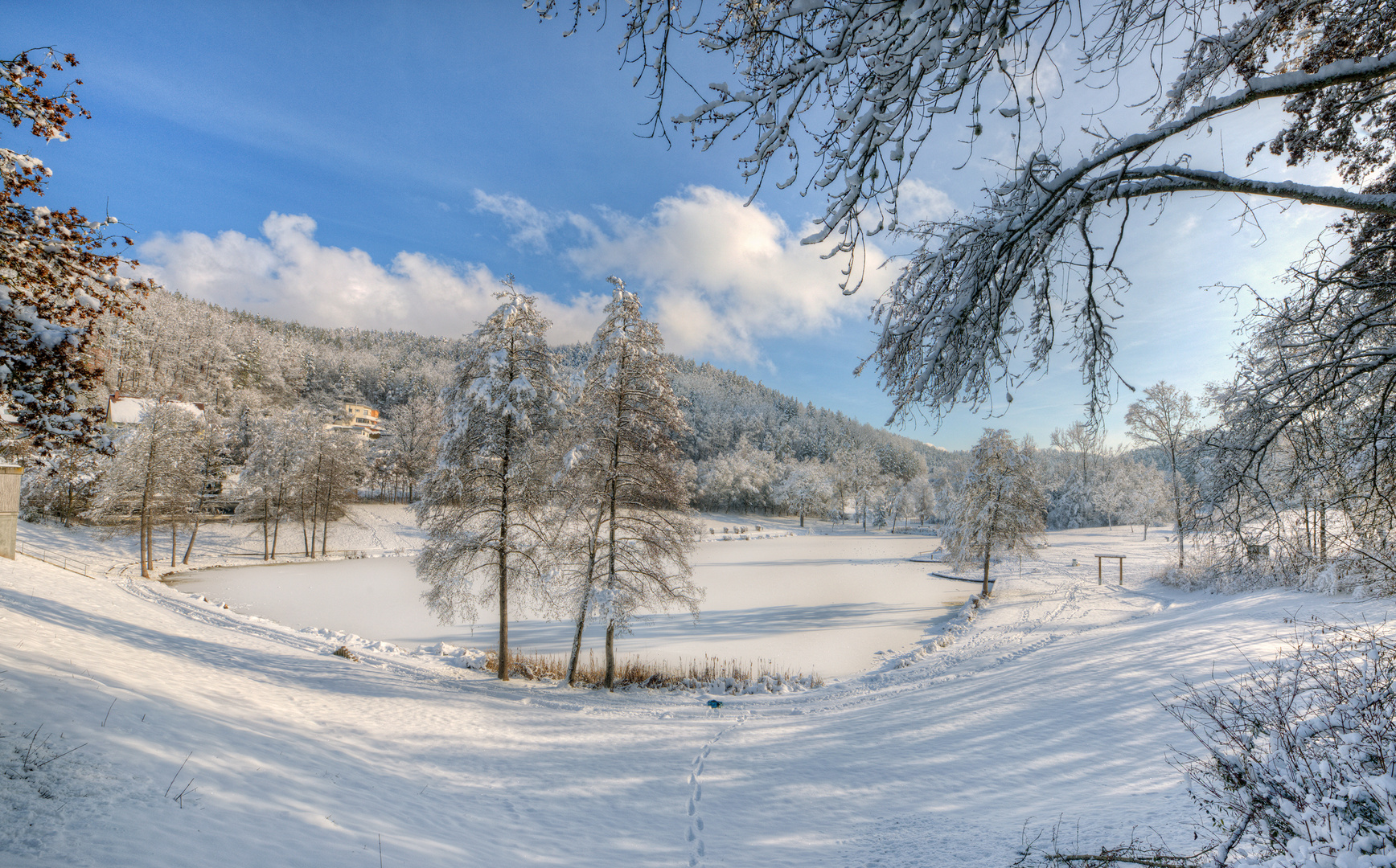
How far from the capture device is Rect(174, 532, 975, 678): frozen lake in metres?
16.6

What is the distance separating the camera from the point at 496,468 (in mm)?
12695

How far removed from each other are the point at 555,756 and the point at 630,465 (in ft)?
21.2

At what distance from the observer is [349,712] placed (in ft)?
27.1

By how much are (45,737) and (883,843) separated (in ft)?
23.4

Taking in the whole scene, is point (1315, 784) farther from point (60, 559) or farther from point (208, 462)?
point (208, 462)

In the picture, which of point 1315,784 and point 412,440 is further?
point 412,440

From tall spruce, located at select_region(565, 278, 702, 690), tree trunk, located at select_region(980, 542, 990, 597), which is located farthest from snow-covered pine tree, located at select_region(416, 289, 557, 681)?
tree trunk, located at select_region(980, 542, 990, 597)

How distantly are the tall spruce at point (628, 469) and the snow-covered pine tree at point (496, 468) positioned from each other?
3.65 ft

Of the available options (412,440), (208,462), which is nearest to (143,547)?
(208,462)

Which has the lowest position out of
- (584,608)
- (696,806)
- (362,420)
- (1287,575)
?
(696,806)

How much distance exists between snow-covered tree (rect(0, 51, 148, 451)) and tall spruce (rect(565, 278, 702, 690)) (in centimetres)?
796

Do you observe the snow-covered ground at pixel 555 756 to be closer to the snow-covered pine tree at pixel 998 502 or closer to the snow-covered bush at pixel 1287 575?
the snow-covered bush at pixel 1287 575

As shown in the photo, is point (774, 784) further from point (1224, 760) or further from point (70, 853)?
point (70, 853)

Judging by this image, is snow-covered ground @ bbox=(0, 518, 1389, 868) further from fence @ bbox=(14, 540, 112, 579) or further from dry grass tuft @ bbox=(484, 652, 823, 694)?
fence @ bbox=(14, 540, 112, 579)
